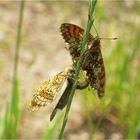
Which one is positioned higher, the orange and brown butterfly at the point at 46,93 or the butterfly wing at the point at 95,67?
the butterfly wing at the point at 95,67

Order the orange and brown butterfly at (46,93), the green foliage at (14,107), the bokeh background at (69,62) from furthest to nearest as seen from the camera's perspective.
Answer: the bokeh background at (69,62), the green foliage at (14,107), the orange and brown butterfly at (46,93)

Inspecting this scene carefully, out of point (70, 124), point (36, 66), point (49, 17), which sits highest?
point (49, 17)

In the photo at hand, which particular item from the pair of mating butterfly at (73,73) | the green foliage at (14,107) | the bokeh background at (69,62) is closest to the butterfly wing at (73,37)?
the pair of mating butterfly at (73,73)

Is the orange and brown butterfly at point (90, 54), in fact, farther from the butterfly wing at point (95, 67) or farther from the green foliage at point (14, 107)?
the green foliage at point (14, 107)

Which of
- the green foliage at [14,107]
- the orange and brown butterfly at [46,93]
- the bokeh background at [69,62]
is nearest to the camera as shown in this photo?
the orange and brown butterfly at [46,93]

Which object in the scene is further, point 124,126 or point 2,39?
point 2,39

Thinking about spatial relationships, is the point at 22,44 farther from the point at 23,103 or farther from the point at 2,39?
the point at 23,103

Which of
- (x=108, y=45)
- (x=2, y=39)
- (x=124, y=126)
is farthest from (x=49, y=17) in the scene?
(x=124, y=126)
